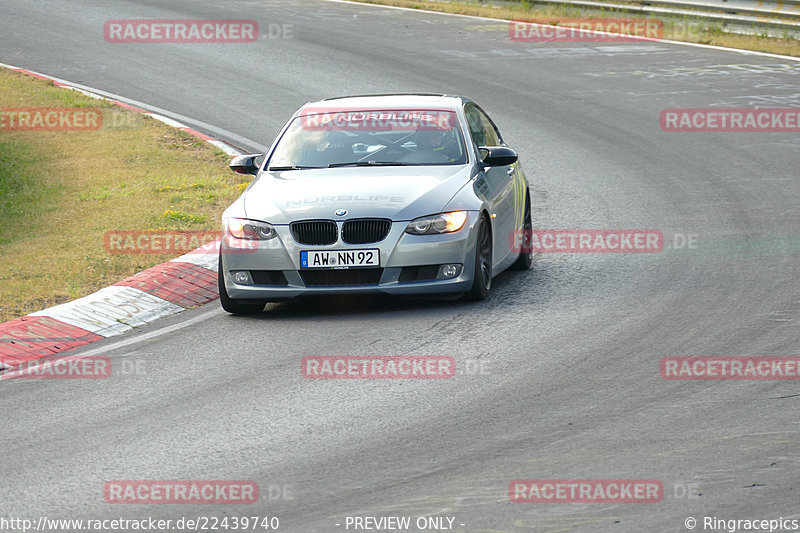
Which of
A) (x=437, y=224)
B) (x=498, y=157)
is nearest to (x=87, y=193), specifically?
(x=498, y=157)

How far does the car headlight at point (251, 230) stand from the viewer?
10.2m

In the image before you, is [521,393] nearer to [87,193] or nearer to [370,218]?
[370,218]

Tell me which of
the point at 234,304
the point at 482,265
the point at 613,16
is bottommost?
the point at 234,304

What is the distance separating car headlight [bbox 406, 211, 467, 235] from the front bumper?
0.13 ft

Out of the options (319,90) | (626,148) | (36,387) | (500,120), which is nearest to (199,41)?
(319,90)

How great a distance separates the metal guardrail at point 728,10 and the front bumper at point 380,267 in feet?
51.9

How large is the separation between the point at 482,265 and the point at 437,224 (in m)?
0.59

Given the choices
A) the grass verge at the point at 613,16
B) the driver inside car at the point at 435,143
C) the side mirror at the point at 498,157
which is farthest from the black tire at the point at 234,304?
the grass verge at the point at 613,16

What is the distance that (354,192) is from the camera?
10273 mm

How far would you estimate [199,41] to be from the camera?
85.8ft

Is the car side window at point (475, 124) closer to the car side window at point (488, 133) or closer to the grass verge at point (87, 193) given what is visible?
the car side window at point (488, 133)

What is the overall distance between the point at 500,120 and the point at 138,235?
25.2 ft

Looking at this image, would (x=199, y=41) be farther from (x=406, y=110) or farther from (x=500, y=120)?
(x=406, y=110)

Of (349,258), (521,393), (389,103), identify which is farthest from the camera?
(389,103)
